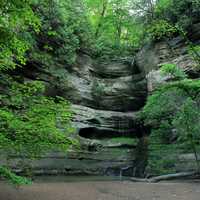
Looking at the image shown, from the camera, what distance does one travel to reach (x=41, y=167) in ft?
55.0

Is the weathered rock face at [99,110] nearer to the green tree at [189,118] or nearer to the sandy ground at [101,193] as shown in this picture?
the sandy ground at [101,193]

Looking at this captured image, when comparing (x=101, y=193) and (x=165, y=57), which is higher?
(x=165, y=57)

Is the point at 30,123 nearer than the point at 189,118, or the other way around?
the point at 30,123

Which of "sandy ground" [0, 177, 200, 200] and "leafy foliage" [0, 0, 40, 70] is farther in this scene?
"sandy ground" [0, 177, 200, 200]

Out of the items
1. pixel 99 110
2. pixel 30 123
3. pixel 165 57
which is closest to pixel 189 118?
pixel 30 123

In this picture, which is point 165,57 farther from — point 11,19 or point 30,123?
point 11,19

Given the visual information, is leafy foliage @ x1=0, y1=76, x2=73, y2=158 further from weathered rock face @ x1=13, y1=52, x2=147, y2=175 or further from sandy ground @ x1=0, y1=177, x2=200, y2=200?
weathered rock face @ x1=13, y1=52, x2=147, y2=175

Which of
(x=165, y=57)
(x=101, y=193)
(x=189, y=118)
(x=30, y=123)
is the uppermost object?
(x=165, y=57)

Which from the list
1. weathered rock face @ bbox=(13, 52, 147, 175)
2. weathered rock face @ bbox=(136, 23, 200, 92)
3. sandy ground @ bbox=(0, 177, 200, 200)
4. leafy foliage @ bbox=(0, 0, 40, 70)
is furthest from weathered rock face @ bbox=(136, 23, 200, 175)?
leafy foliage @ bbox=(0, 0, 40, 70)

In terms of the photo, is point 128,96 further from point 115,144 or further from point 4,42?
point 4,42

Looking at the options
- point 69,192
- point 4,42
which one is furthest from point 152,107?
point 4,42

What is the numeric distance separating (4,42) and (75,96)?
17152 millimetres

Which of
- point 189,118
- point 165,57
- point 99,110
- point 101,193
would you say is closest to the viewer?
point 101,193

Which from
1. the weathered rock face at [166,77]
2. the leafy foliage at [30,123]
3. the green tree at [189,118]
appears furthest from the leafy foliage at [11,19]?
the weathered rock face at [166,77]
